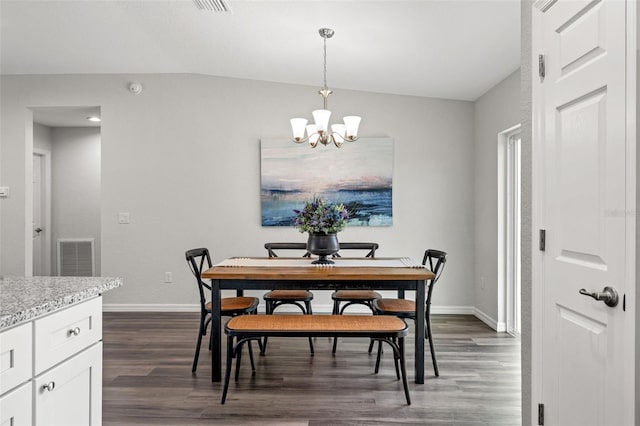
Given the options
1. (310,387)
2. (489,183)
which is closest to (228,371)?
(310,387)

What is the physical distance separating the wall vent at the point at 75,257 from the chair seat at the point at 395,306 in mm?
4545

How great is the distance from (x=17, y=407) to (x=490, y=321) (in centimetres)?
406

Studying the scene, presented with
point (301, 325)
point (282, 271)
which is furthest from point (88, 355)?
point (282, 271)

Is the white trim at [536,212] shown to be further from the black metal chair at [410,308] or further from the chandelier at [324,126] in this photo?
the chandelier at [324,126]

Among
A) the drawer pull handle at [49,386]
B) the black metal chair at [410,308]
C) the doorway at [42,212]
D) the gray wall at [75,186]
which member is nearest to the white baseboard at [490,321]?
the black metal chair at [410,308]

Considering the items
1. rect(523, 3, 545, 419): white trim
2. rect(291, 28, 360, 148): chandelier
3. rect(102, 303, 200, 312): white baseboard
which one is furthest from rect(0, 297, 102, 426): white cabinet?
rect(102, 303, 200, 312): white baseboard

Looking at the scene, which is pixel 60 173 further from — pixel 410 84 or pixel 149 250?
pixel 410 84

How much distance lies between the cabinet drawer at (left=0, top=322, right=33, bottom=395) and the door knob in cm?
173

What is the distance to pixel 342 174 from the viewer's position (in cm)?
480

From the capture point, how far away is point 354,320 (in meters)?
2.73

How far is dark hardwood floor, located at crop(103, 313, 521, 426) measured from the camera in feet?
7.91

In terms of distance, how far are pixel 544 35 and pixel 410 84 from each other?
279 cm

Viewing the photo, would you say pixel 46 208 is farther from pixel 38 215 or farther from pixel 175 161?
pixel 175 161

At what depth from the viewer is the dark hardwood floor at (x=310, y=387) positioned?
7.91ft
